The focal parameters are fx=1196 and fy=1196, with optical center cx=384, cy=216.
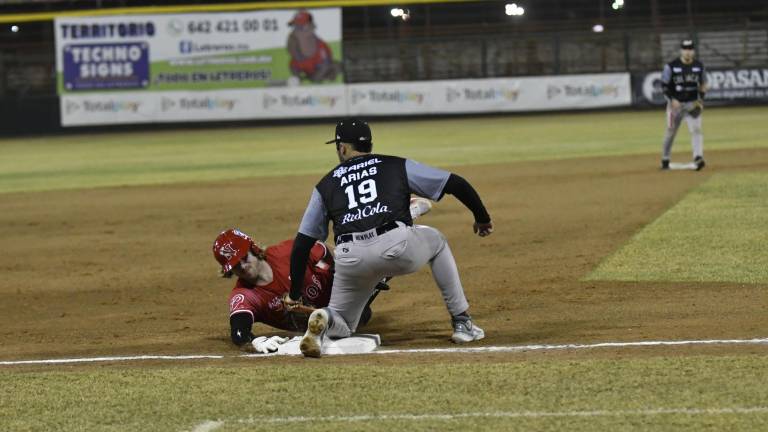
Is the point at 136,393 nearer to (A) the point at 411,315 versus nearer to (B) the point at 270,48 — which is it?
(A) the point at 411,315

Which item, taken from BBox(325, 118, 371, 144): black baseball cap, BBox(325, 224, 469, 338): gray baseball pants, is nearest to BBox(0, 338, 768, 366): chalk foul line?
BBox(325, 224, 469, 338): gray baseball pants

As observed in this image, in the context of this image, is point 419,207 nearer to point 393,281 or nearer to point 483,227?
point 483,227

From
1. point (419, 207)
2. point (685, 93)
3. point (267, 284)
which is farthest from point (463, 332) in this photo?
point (685, 93)

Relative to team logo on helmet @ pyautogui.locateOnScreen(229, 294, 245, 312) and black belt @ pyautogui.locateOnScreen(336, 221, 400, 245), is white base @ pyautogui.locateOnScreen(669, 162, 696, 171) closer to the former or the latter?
team logo on helmet @ pyautogui.locateOnScreen(229, 294, 245, 312)

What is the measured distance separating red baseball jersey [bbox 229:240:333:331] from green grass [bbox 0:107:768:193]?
14099 mm

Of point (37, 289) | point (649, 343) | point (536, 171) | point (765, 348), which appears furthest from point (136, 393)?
point (536, 171)

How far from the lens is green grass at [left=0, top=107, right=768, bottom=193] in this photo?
23891 millimetres

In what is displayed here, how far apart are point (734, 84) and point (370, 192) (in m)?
31.9

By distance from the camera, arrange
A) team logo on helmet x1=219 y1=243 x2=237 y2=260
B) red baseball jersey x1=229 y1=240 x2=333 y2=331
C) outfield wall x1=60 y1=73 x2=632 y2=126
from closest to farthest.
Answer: team logo on helmet x1=219 y1=243 x2=237 y2=260 → red baseball jersey x1=229 y1=240 x2=333 y2=331 → outfield wall x1=60 y1=73 x2=632 y2=126

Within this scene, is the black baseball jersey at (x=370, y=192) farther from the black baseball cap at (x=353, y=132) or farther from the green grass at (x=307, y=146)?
the green grass at (x=307, y=146)

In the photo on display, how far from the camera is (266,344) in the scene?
24.8 feet

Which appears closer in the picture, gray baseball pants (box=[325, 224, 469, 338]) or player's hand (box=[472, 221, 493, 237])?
gray baseball pants (box=[325, 224, 469, 338])

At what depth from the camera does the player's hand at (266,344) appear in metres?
7.56

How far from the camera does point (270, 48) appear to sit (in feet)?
128
